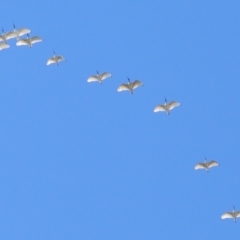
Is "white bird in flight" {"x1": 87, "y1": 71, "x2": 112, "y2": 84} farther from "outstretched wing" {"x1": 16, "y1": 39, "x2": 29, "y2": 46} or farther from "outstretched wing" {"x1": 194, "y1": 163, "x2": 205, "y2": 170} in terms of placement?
"outstretched wing" {"x1": 194, "y1": 163, "x2": 205, "y2": 170}

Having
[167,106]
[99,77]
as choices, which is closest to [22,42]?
[99,77]

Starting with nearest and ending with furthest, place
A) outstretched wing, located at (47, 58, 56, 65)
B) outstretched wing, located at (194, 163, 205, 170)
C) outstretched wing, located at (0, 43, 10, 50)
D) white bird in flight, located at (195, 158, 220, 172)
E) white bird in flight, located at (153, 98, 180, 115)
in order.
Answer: white bird in flight, located at (153, 98, 180, 115) → outstretched wing, located at (47, 58, 56, 65) → outstretched wing, located at (0, 43, 10, 50) → outstretched wing, located at (194, 163, 205, 170) → white bird in flight, located at (195, 158, 220, 172)

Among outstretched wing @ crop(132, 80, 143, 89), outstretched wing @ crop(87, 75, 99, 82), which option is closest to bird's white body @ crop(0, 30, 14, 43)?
outstretched wing @ crop(87, 75, 99, 82)

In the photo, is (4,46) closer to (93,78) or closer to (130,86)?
(93,78)

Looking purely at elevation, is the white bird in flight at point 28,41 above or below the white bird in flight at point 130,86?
above

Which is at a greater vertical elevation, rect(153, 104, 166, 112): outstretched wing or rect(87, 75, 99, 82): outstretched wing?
rect(87, 75, 99, 82): outstretched wing

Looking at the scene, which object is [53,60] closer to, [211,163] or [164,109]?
[164,109]

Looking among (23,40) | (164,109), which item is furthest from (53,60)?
(164,109)

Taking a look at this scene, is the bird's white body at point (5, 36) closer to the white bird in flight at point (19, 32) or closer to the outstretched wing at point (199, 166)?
the white bird in flight at point (19, 32)

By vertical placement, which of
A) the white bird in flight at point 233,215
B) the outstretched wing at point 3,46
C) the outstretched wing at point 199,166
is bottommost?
the white bird in flight at point 233,215

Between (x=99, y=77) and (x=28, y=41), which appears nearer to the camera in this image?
(x=99, y=77)

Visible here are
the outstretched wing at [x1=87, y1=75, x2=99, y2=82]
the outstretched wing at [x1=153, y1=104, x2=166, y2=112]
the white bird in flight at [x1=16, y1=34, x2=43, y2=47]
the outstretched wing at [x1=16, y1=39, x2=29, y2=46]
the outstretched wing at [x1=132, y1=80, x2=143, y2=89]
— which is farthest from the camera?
the outstretched wing at [x1=16, y1=39, x2=29, y2=46]

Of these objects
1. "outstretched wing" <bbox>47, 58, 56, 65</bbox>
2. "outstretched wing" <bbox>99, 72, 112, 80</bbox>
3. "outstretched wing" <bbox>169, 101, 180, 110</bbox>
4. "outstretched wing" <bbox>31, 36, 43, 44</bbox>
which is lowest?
"outstretched wing" <bbox>169, 101, 180, 110</bbox>

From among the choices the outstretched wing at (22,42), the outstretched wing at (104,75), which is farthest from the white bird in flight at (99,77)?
the outstretched wing at (22,42)
